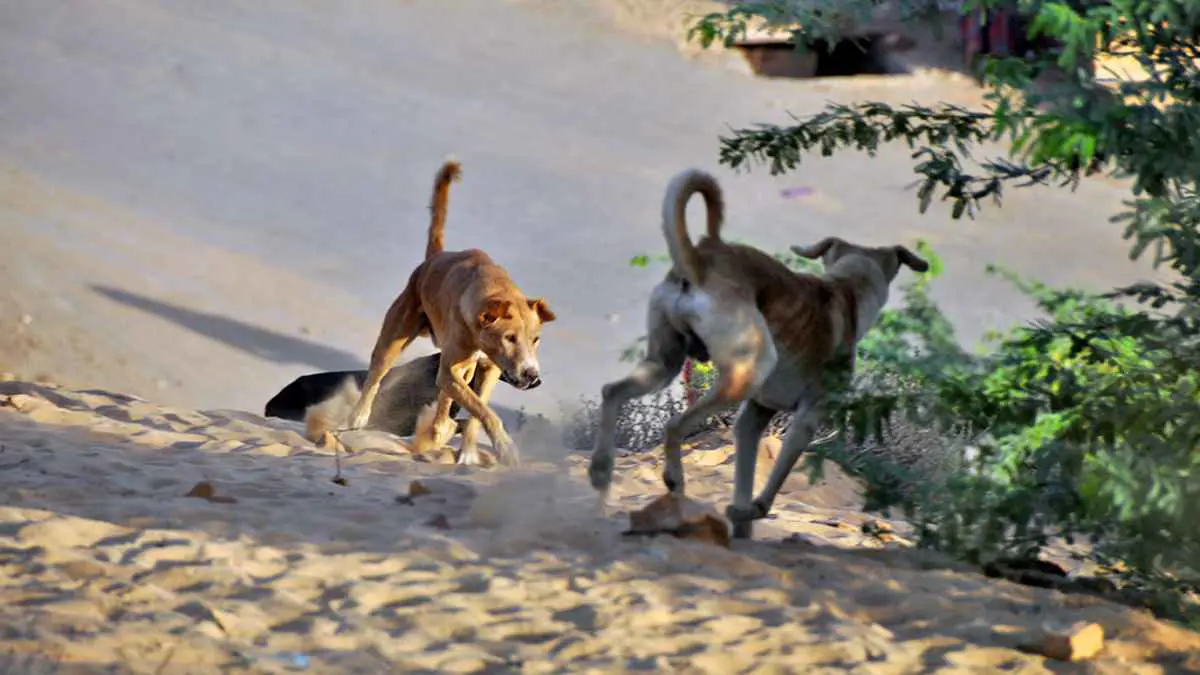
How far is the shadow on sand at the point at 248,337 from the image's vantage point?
14.0 metres

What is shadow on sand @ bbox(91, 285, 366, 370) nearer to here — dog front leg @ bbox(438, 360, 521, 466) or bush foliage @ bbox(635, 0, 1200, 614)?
dog front leg @ bbox(438, 360, 521, 466)

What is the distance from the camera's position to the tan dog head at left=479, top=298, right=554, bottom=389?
8938 mm

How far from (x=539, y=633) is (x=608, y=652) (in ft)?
0.83

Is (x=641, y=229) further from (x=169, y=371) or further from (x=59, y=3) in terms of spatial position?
(x=59, y=3)

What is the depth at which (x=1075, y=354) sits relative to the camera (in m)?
5.96

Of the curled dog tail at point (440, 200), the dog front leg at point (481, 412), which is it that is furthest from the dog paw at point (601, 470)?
the curled dog tail at point (440, 200)

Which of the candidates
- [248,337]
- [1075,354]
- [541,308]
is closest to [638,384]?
[1075,354]

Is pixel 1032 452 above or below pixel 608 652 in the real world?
above

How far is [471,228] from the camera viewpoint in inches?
673

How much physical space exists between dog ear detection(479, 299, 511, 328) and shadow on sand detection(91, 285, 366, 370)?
5.12 m

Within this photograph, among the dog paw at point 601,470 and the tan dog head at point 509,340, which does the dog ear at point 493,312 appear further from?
the dog paw at point 601,470

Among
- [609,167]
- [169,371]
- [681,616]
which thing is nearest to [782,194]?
[609,167]

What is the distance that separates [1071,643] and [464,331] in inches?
186

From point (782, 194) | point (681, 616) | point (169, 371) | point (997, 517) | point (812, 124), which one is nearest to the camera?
point (681, 616)
